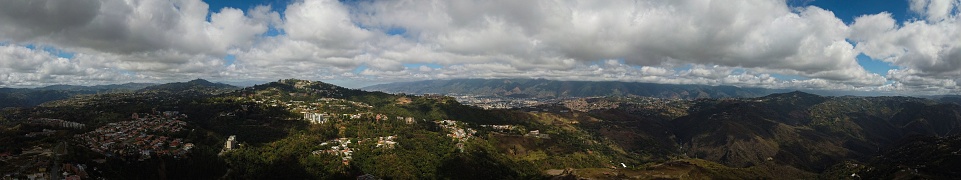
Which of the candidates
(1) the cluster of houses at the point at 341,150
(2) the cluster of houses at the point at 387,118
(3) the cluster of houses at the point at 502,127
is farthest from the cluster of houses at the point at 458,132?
(1) the cluster of houses at the point at 341,150

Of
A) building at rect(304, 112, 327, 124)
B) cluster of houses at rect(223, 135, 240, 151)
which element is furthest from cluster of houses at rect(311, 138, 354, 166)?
building at rect(304, 112, 327, 124)

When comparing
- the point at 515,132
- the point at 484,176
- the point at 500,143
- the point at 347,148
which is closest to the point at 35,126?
the point at 347,148

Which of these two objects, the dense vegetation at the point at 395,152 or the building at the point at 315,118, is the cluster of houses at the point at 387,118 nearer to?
the dense vegetation at the point at 395,152

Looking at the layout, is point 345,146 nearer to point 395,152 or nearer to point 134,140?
point 395,152

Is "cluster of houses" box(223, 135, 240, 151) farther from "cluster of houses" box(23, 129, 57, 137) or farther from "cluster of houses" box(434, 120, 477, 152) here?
"cluster of houses" box(434, 120, 477, 152)

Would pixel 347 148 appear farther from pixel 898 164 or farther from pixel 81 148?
pixel 898 164

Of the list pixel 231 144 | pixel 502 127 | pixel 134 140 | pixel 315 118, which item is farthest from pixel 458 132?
pixel 134 140

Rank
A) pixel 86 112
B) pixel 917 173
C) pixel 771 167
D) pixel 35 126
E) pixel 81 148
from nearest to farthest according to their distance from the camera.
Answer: pixel 81 148 → pixel 35 126 → pixel 917 173 → pixel 86 112 → pixel 771 167
